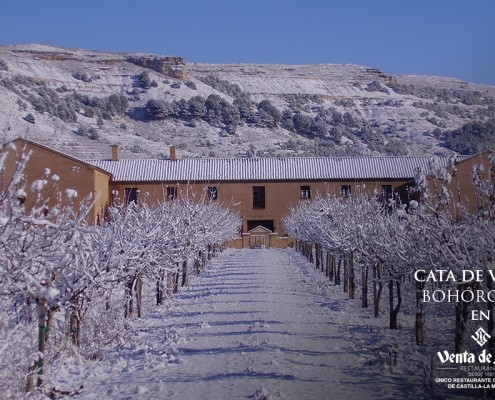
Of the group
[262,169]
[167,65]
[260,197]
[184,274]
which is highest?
[167,65]

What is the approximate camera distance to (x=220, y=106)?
244 ft

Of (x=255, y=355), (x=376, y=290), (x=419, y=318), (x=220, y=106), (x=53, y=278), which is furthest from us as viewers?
(x=220, y=106)

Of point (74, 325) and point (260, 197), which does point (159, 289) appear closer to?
point (74, 325)

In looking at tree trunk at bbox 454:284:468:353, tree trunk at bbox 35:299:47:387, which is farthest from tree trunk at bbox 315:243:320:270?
tree trunk at bbox 35:299:47:387

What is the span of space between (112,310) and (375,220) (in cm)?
590

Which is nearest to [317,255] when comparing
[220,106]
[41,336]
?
[41,336]

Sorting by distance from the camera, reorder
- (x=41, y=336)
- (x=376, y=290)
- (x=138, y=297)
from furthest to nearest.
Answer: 1. (x=376, y=290)
2. (x=138, y=297)
3. (x=41, y=336)

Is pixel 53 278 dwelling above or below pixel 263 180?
below

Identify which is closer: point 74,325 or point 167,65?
point 74,325

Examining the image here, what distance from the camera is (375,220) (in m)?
14.3

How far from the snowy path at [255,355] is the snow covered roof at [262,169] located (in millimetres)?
28308

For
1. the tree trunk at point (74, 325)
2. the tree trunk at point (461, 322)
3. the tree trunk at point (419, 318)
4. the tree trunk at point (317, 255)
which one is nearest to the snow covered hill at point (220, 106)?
the tree trunk at point (317, 255)

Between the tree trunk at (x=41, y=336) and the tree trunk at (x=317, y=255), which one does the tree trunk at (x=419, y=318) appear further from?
the tree trunk at (x=317, y=255)

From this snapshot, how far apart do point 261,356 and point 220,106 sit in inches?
2597
